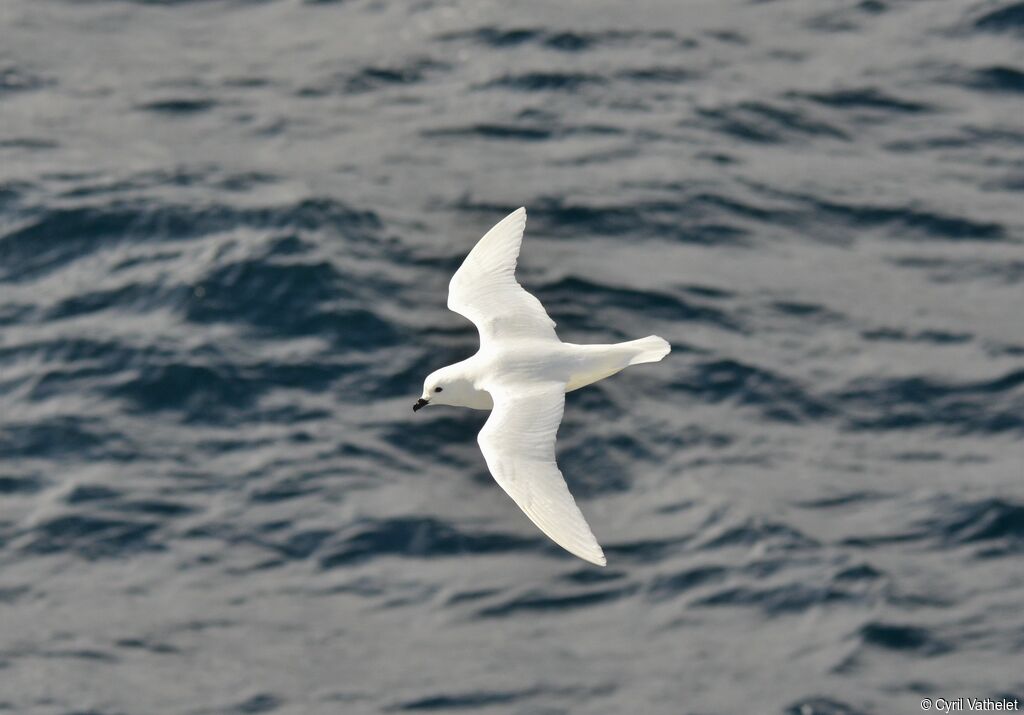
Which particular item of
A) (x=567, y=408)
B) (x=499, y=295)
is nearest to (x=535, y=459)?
(x=499, y=295)

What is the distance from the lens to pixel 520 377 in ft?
40.9

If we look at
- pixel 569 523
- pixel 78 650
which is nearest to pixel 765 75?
pixel 78 650

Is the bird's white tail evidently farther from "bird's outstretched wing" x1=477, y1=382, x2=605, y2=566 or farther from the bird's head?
the bird's head

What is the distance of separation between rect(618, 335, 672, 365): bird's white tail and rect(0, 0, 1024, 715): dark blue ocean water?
5.64 metres

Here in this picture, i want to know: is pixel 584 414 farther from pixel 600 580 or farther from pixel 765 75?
pixel 765 75

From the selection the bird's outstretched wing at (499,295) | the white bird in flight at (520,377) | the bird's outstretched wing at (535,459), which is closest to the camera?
the bird's outstretched wing at (535,459)

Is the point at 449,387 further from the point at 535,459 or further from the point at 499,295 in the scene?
the point at 499,295

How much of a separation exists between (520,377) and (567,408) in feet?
21.5

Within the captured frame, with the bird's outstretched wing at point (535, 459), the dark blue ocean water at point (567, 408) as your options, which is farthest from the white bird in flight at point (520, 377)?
the dark blue ocean water at point (567, 408)

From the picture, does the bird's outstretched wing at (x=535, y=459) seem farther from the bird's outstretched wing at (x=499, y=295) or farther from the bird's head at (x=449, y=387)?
the bird's outstretched wing at (x=499, y=295)

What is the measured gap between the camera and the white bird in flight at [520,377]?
11.4 meters

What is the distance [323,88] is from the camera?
78.0ft

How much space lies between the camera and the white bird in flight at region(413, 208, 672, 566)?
11.4 meters

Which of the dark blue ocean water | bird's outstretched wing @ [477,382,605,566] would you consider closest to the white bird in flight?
bird's outstretched wing @ [477,382,605,566]
